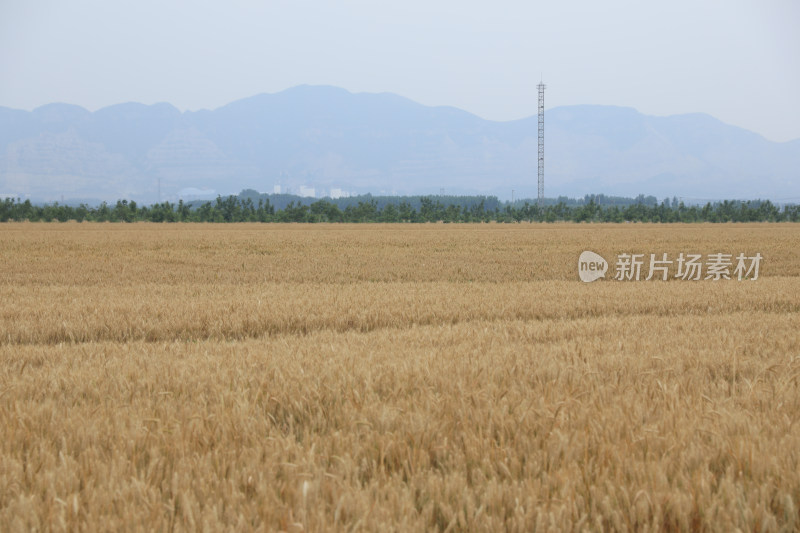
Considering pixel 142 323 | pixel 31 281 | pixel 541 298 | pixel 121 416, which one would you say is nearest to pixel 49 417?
pixel 121 416

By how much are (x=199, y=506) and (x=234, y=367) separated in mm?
2528

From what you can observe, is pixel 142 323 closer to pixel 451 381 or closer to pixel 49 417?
pixel 49 417

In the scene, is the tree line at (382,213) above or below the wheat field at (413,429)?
above

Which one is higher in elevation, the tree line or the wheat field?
the tree line

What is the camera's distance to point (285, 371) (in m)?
4.61

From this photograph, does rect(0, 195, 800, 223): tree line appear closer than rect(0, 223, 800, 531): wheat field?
No

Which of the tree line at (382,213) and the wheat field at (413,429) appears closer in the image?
the wheat field at (413,429)

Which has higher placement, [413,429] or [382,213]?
[382,213]

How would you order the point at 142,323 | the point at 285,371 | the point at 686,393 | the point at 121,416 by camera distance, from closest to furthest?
the point at 121,416, the point at 686,393, the point at 285,371, the point at 142,323

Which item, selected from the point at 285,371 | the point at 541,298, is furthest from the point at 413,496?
the point at 541,298

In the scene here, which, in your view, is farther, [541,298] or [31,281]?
[31,281]

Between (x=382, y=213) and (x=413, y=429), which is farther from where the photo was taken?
(x=382, y=213)

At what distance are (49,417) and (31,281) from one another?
13.4m

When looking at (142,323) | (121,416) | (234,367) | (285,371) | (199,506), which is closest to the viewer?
(199,506)
